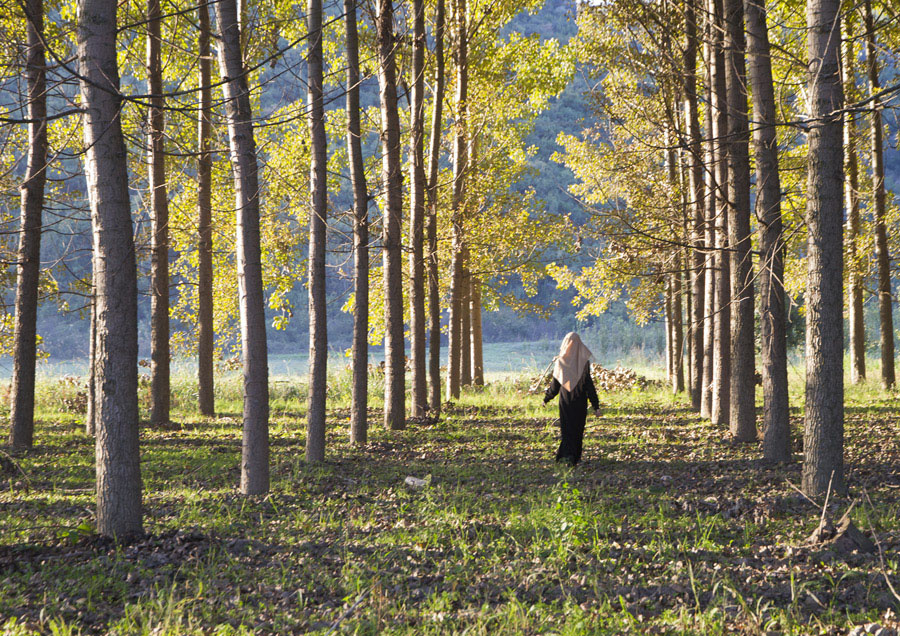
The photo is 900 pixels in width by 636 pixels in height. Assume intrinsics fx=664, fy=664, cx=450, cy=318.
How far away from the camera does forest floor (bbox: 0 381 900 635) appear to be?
156 inches

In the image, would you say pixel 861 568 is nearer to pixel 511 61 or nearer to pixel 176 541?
pixel 176 541

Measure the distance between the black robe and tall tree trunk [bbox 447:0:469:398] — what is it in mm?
5626

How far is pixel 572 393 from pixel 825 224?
4203 mm

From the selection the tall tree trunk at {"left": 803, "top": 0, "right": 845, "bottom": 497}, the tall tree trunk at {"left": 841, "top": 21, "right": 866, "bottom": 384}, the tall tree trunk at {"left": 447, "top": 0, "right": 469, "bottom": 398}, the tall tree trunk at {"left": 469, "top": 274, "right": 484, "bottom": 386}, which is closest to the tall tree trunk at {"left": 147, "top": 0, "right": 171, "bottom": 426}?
the tall tree trunk at {"left": 447, "top": 0, "right": 469, "bottom": 398}

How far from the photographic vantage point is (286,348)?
72312 mm

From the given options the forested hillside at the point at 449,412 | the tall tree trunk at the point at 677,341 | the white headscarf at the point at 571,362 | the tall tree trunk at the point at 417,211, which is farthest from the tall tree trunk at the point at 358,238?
the tall tree trunk at the point at 677,341

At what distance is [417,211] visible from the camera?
1256 cm

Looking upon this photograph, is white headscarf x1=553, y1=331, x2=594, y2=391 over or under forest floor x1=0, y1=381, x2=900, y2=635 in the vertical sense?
over

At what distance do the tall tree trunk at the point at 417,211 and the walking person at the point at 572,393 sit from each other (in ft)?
12.9

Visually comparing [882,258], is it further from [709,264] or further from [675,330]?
[709,264]

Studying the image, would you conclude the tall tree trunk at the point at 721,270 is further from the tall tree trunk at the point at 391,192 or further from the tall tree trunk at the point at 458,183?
the tall tree trunk at the point at 458,183

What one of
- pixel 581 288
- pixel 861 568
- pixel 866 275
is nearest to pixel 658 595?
pixel 861 568

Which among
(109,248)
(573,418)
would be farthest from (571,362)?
(109,248)

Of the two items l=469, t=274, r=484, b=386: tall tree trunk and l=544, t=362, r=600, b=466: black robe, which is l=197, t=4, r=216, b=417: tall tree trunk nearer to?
l=544, t=362, r=600, b=466: black robe
